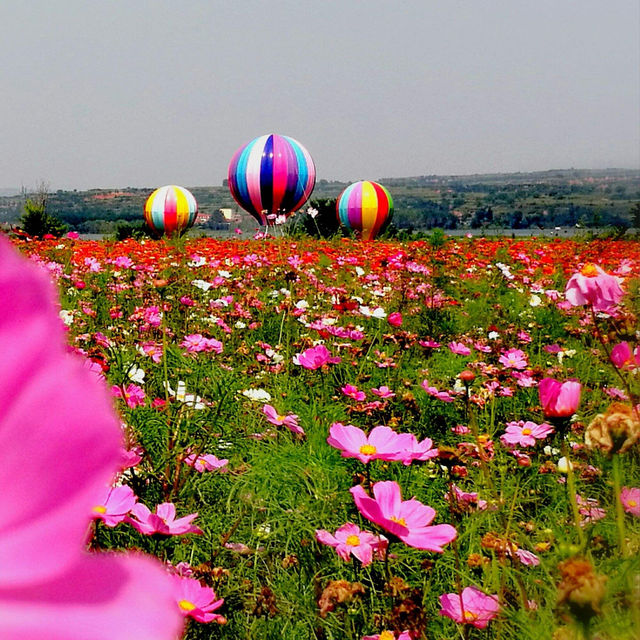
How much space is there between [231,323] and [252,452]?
3.63 ft

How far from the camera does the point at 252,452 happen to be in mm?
997

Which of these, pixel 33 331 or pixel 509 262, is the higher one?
pixel 33 331

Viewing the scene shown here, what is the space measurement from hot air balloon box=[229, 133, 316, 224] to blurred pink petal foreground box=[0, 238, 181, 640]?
10613 millimetres

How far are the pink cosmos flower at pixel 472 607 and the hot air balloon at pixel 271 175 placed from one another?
10.1 metres

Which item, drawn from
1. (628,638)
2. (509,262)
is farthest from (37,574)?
(509,262)

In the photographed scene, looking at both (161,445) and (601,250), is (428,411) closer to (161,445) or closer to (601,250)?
(161,445)

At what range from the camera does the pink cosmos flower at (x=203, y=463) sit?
2.81ft

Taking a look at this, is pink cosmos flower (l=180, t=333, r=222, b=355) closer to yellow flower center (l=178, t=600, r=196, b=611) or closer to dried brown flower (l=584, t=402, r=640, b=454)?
yellow flower center (l=178, t=600, r=196, b=611)

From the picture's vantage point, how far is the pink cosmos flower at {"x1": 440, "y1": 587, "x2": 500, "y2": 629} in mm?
583

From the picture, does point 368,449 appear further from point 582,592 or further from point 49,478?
point 49,478

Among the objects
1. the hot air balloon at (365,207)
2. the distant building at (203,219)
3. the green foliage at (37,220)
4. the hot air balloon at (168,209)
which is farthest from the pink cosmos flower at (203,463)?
the hot air balloon at (168,209)

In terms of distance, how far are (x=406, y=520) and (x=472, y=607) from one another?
118mm

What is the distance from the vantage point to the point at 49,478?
6 cm

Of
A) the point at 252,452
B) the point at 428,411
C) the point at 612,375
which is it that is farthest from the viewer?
the point at 612,375
